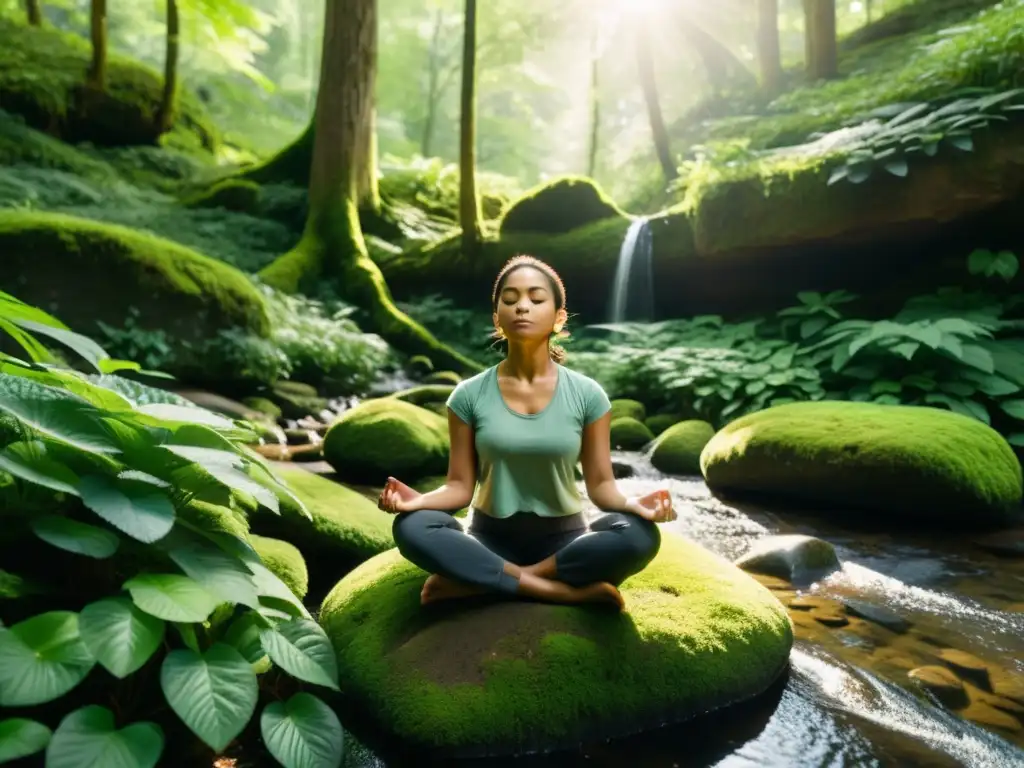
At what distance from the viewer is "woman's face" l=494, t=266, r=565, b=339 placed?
2541 millimetres

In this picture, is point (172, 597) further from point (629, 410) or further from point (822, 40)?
point (822, 40)

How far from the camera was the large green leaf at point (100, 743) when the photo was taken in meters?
1.52

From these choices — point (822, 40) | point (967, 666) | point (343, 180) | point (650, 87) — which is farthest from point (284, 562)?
point (822, 40)

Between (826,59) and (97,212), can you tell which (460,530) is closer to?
(97,212)

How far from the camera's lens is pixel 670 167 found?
1543cm

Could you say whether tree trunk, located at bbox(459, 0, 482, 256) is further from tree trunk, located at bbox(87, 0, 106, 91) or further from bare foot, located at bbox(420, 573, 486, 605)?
bare foot, located at bbox(420, 573, 486, 605)

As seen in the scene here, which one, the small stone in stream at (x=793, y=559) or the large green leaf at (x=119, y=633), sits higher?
the large green leaf at (x=119, y=633)

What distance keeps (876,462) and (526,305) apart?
12.4 ft

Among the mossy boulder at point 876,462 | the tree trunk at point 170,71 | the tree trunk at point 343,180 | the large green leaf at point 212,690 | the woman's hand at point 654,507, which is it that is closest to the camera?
the large green leaf at point 212,690

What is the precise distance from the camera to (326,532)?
3.73 meters

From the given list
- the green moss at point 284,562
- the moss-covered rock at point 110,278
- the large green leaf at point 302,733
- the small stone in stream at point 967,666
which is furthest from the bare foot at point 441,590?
the moss-covered rock at point 110,278

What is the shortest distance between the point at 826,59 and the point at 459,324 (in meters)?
11.1

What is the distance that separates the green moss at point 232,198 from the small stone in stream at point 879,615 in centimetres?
1201

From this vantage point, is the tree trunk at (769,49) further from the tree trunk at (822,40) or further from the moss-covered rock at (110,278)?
the moss-covered rock at (110,278)
